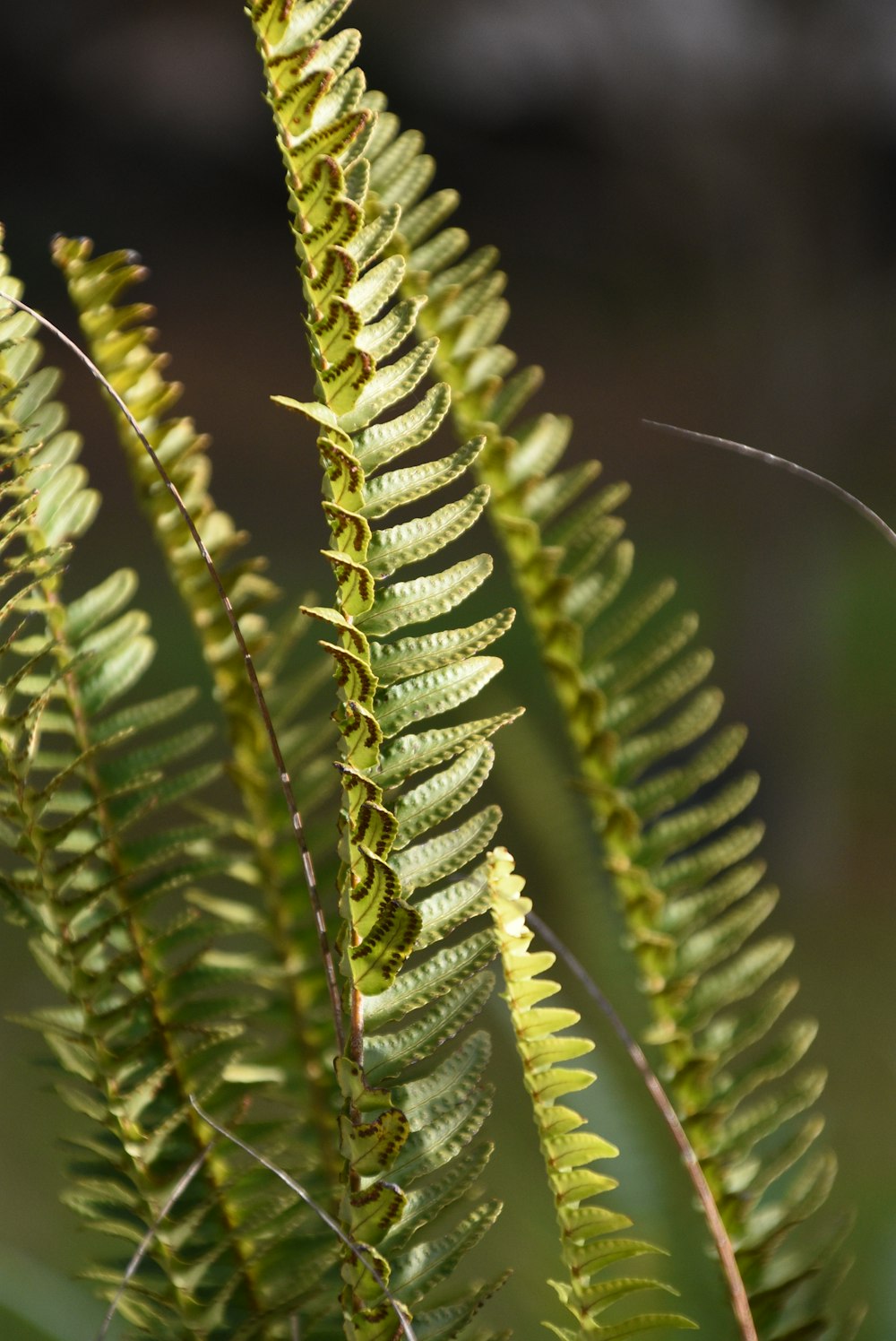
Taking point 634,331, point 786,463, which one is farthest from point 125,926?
point 634,331

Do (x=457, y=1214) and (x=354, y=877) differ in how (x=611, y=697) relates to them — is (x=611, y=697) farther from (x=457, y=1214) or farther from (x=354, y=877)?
(x=457, y=1214)

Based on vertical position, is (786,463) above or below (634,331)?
below

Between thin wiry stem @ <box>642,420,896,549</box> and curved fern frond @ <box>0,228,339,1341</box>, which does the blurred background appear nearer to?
curved fern frond @ <box>0,228,339,1341</box>

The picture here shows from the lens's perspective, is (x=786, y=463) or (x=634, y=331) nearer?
(x=786, y=463)

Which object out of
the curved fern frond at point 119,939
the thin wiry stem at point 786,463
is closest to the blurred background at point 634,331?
the curved fern frond at point 119,939

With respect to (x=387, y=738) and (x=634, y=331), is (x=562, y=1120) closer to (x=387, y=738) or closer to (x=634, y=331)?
(x=387, y=738)

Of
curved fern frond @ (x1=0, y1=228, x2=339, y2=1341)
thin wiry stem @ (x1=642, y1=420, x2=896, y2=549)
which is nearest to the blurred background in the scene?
curved fern frond @ (x1=0, y1=228, x2=339, y2=1341)

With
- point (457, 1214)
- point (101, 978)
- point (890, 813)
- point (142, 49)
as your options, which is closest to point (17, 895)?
point (101, 978)
